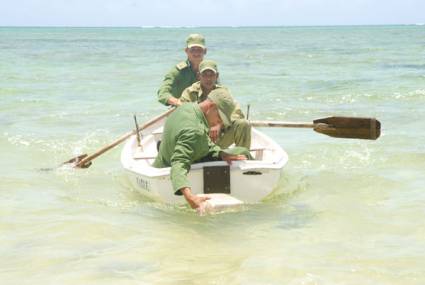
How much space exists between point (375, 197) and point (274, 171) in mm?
1743

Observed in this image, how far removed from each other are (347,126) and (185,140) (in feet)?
8.73

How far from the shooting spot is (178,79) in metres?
9.61

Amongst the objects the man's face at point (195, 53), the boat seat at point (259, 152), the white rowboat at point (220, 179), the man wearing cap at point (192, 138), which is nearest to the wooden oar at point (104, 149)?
the man's face at point (195, 53)

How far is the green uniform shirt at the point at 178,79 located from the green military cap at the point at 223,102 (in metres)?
2.53

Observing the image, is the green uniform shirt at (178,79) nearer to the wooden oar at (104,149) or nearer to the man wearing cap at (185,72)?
the man wearing cap at (185,72)

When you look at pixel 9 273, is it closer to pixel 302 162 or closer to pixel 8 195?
pixel 8 195

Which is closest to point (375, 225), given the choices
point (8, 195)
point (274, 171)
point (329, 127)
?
point (274, 171)

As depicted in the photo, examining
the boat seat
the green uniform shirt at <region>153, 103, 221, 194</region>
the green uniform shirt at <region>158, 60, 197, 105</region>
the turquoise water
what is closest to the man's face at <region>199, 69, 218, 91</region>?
the green uniform shirt at <region>153, 103, 221, 194</region>

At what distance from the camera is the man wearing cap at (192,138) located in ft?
20.2

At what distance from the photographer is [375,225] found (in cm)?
693

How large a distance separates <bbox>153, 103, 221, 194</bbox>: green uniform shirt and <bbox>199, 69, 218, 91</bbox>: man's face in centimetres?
93

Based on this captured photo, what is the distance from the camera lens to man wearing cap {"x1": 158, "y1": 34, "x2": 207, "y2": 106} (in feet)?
30.6

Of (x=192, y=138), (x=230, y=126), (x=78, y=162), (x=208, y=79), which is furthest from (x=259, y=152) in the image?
(x=78, y=162)

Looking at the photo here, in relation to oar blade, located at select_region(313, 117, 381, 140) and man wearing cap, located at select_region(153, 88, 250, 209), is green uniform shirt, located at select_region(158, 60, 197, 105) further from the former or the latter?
man wearing cap, located at select_region(153, 88, 250, 209)
